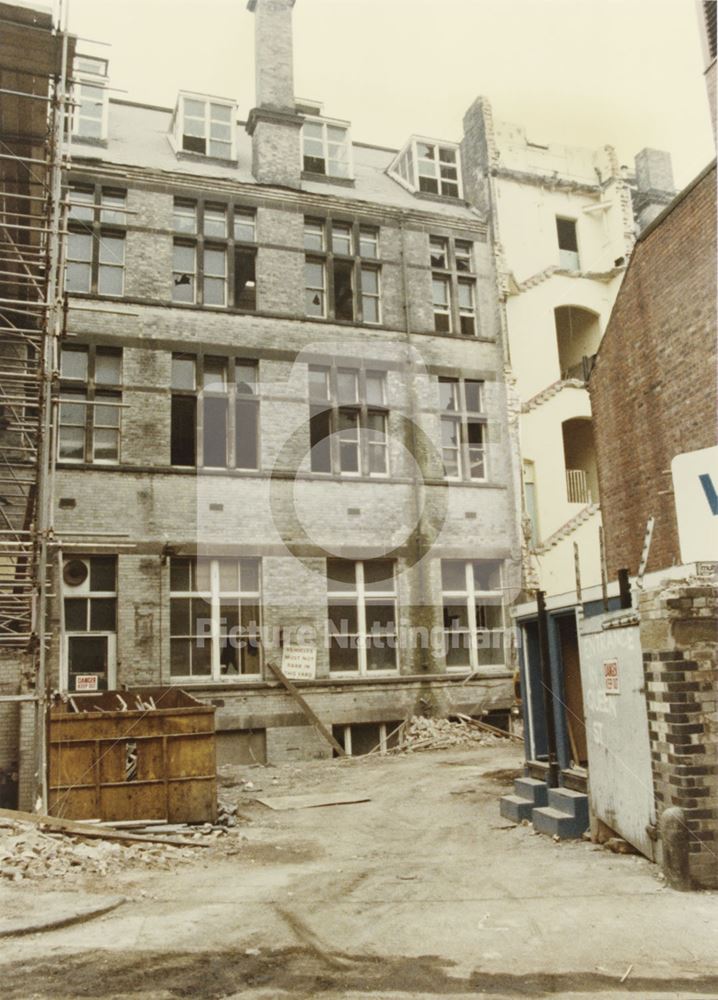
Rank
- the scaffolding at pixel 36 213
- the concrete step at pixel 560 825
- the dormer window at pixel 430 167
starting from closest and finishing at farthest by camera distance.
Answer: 1. the concrete step at pixel 560 825
2. the scaffolding at pixel 36 213
3. the dormer window at pixel 430 167

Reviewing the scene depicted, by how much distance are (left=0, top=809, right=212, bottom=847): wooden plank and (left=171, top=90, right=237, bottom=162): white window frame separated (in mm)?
17340

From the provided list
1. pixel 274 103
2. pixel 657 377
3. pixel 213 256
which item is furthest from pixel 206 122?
pixel 657 377

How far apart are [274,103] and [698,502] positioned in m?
19.4

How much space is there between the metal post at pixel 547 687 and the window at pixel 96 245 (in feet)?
44.1

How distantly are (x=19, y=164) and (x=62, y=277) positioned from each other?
1827 mm

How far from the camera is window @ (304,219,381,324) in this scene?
21.8 metres

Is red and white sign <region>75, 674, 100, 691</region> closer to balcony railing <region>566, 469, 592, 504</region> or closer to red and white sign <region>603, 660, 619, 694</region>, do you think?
red and white sign <region>603, 660, 619, 694</region>

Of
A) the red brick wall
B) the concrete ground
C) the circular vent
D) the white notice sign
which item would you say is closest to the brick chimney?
the red brick wall

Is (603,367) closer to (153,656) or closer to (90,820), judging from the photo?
(153,656)

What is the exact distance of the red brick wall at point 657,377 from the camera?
13461mm

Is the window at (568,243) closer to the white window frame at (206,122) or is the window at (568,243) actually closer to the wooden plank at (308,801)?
the white window frame at (206,122)

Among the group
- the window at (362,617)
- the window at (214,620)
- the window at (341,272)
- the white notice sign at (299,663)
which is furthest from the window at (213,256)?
the white notice sign at (299,663)

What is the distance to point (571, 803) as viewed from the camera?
9719 millimetres

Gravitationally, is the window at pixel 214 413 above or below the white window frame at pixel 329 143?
below
